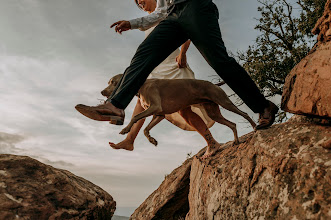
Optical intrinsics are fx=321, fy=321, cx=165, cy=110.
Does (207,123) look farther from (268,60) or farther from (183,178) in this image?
(268,60)

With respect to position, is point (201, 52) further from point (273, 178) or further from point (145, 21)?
point (273, 178)

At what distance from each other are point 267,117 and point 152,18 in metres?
2.17

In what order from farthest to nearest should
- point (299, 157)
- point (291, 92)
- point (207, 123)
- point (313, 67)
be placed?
point (207, 123) < point (291, 92) < point (313, 67) < point (299, 157)

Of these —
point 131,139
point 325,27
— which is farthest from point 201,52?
point 131,139

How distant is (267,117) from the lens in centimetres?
402

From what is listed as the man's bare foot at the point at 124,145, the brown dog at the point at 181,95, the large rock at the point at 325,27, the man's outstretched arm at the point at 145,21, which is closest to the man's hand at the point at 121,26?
the man's outstretched arm at the point at 145,21

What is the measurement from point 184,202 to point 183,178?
486mm

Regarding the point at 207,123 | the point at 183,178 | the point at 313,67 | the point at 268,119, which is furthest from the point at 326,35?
the point at 183,178

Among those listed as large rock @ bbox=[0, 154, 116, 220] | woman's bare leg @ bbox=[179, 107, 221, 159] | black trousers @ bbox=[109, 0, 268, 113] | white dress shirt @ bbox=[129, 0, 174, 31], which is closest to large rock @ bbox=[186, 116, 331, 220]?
black trousers @ bbox=[109, 0, 268, 113]

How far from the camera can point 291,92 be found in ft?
12.0

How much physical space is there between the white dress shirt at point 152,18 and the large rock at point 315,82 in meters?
2.06

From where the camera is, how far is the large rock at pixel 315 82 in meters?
3.07

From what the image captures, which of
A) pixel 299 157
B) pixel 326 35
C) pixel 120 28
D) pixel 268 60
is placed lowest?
pixel 299 157

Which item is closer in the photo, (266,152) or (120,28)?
(266,152)
